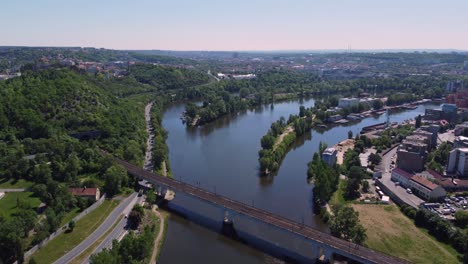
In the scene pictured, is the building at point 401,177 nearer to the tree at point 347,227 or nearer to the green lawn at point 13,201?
the tree at point 347,227

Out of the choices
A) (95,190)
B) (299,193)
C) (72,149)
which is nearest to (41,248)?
(95,190)

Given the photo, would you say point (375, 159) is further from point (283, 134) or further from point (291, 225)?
point (291, 225)

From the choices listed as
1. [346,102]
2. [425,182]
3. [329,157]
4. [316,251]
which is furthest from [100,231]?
[346,102]

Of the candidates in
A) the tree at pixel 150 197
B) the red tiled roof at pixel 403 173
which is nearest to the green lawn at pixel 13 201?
the tree at pixel 150 197

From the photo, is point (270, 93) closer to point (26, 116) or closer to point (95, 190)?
point (26, 116)

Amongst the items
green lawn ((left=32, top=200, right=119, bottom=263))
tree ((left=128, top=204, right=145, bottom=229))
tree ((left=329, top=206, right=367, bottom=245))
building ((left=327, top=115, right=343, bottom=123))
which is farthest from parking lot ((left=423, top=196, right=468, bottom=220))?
building ((left=327, top=115, right=343, bottom=123))

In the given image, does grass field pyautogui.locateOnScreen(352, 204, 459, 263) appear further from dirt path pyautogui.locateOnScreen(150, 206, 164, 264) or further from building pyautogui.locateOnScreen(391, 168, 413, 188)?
dirt path pyautogui.locateOnScreen(150, 206, 164, 264)
